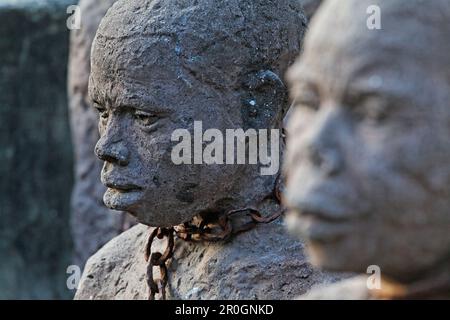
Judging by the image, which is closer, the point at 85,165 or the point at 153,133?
the point at 153,133

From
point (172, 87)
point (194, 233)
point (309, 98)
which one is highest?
point (172, 87)

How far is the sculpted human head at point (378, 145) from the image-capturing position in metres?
2.19

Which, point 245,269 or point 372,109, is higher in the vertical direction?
point 372,109

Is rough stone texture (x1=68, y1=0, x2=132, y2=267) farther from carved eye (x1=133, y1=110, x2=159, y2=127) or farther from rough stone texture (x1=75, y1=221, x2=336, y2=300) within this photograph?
carved eye (x1=133, y1=110, x2=159, y2=127)

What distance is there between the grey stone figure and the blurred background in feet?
11.0

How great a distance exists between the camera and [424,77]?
2209 mm

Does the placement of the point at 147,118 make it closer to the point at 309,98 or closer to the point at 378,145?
the point at 309,98

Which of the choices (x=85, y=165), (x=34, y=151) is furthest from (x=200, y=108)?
(x=34, y=151)

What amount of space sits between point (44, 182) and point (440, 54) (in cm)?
494

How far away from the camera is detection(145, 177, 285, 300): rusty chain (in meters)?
3.51

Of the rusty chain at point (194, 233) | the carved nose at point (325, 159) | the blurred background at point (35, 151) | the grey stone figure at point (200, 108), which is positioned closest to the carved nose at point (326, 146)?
the carved nose at point (325, 159)

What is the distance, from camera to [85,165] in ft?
19.4

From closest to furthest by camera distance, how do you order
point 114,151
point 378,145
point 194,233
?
point 378,145 < point 114,151 < point 194,233

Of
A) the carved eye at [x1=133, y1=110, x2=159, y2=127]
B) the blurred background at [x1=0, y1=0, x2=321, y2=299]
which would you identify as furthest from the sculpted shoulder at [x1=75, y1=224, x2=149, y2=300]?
the blurred background at [x1=0, y1=0, x2=321, y2=299]
